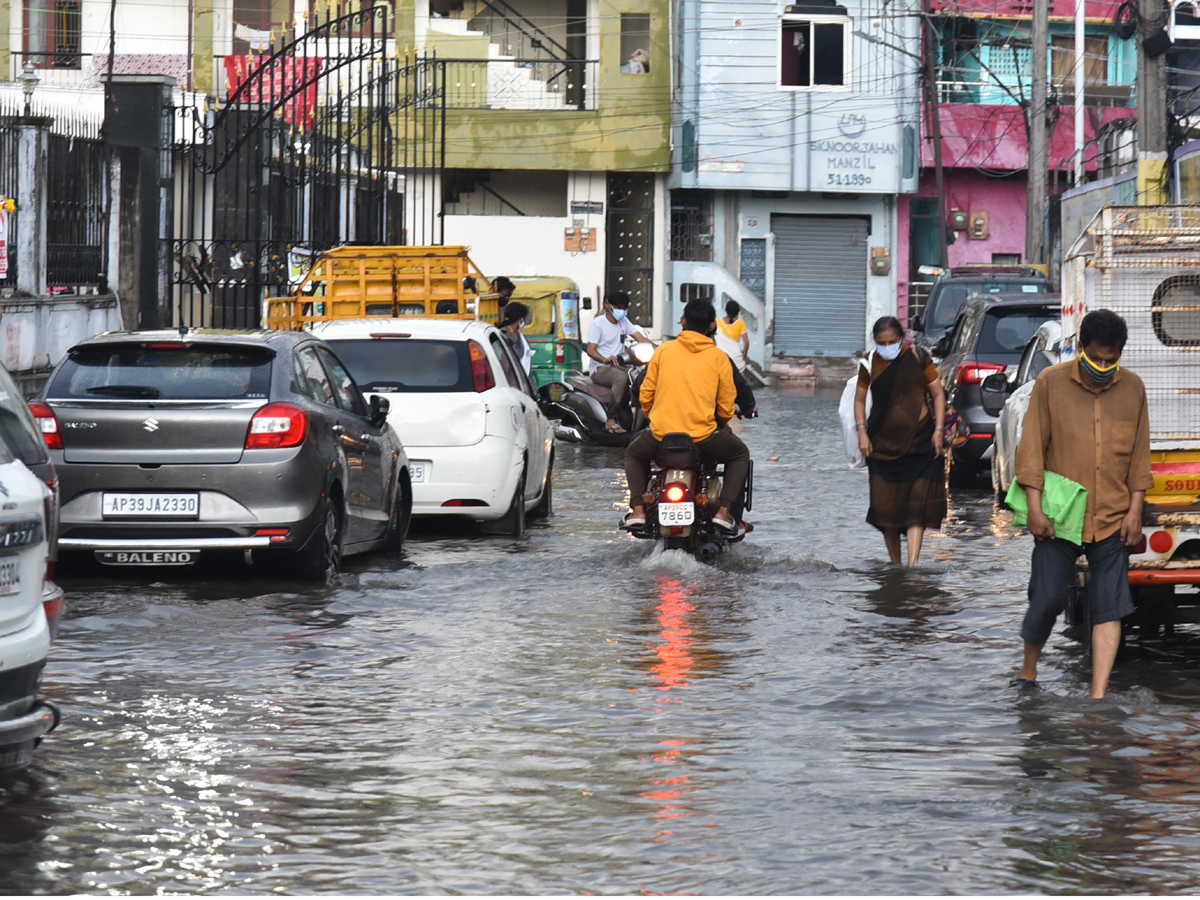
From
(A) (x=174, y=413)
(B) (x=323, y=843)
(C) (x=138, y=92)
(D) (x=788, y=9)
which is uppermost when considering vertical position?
(D) (x=788, y=9)

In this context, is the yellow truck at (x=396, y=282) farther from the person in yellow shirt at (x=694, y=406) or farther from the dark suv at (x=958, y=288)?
the dark suv at (x=958, y=288)

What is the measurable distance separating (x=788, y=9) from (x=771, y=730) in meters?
43.5

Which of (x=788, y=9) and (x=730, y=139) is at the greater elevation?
(x=788, y=9)

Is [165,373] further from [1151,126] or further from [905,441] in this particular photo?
[1151,126]

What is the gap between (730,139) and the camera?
4916cm

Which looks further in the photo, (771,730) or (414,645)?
(414,645)

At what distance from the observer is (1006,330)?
20.1 m

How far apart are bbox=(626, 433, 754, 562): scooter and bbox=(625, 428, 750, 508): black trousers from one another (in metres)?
0.06

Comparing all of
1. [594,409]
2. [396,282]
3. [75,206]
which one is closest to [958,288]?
[594,409]

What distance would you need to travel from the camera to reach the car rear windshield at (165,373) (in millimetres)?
12000

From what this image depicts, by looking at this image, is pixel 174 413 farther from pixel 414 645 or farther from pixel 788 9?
pixel 788 9

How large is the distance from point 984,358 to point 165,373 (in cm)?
993

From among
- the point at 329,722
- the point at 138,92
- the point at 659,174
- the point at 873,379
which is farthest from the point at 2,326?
the point at 659,174

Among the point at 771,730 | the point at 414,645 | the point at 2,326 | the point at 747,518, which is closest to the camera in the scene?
the point at 771,730
